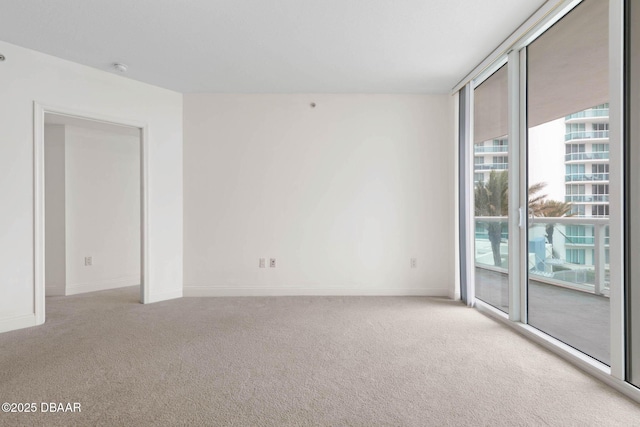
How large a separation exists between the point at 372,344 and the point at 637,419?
162 cm

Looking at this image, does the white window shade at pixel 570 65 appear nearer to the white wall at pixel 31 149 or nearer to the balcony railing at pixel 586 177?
the balcony railing at pixel 586 177

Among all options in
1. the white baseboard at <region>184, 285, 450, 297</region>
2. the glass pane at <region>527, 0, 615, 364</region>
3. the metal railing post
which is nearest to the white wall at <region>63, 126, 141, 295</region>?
the white baseboard at <region>184, 285, 450, 297</region>

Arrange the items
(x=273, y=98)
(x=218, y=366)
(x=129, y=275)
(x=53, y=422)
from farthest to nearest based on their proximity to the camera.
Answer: (x=129, y=275)
(x=273, y=98)
(x=218, y=366)
(x=53, y=422)

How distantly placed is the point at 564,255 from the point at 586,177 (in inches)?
31.2

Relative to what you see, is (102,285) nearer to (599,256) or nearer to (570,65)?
(599,256)

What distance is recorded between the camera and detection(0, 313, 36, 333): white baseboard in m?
3.30

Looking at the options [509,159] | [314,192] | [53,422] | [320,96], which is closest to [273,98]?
[320,96]

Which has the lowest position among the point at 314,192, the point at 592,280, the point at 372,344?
the point at 372,344

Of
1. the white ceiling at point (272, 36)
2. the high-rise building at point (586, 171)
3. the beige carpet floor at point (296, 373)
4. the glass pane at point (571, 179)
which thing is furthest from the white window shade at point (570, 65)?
the beige carpet floor at point (296, 373)

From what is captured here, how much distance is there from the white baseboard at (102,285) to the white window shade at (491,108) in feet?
17.7

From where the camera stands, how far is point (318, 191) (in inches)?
190

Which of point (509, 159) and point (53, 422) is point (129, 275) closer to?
point (53, 422)

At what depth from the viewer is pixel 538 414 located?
6.18 feet

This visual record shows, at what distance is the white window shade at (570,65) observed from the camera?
2.55 meters
